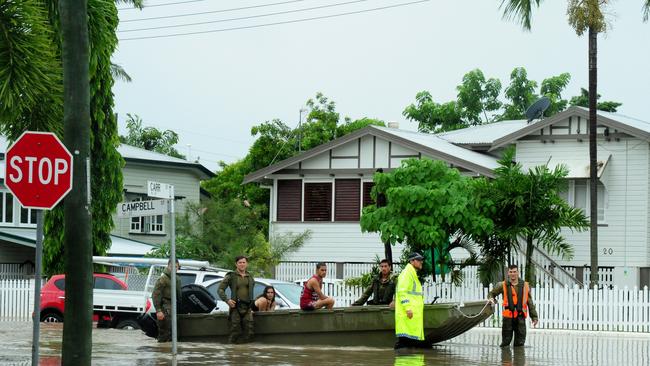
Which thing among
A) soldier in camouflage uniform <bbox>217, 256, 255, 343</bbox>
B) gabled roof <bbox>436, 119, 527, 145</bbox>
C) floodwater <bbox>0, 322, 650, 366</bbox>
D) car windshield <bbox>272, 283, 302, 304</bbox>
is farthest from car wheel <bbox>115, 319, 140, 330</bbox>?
gabled roof <bbox>436, 119, 527, 145</bbox>

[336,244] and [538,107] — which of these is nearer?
[336,244]

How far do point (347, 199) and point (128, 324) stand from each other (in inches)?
522

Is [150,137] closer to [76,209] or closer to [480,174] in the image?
[480,174]

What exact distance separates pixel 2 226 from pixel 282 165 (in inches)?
513

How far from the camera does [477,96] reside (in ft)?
233

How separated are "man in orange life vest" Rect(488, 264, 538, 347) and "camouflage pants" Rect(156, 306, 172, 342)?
5.87 metres

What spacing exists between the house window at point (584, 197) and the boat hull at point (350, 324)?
1636 cm

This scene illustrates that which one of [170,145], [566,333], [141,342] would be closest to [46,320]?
[141,342]

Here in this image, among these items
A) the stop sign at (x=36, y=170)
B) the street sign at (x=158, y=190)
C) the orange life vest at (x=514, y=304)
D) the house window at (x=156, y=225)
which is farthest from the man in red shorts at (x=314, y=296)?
the house window at (x=156, y=225)

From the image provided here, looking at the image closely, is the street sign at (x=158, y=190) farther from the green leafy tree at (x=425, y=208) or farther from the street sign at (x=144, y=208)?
the green leafy tree at (x=425, y=208)

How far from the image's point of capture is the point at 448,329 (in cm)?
1989

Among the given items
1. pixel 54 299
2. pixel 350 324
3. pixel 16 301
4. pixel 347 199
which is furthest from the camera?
pixel 347 199

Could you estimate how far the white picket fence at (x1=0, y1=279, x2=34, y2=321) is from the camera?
104ft

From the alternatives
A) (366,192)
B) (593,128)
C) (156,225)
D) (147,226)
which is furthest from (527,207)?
(156,225)
